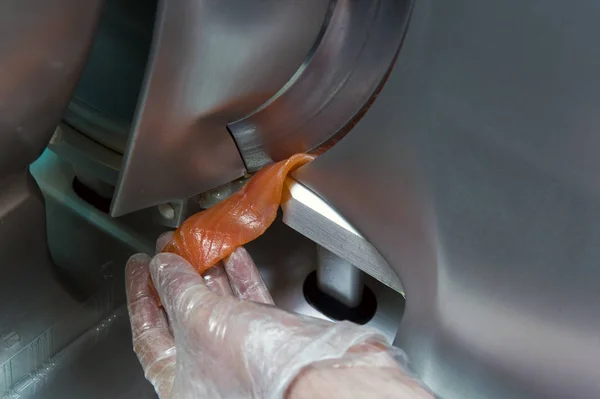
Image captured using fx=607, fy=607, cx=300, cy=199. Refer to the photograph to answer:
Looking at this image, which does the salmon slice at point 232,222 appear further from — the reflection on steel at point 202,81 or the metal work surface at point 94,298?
the metal work surface at point 94,298

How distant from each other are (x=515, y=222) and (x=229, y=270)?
0.97 ft

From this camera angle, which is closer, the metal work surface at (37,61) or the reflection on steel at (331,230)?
the metal work surface at (37,61)

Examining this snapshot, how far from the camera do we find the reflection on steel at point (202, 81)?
1.56ft

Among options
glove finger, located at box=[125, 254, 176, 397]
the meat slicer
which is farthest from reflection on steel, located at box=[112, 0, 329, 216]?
glove finger, located at box=[125, 254, 176, 397]

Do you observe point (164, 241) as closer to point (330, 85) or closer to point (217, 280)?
point (217, 280)

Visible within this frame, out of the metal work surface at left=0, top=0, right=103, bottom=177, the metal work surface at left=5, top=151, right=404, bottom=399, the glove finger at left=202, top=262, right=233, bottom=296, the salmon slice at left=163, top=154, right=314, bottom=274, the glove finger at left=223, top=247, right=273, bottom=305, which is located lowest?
the metal work surface at left=5, top=151, right=404, bottom=399

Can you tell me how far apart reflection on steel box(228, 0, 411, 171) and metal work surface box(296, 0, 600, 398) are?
53 mm

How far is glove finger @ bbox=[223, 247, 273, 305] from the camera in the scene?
0.64 metres

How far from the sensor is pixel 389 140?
21.4 inches

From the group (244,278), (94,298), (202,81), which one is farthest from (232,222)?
(94,298)

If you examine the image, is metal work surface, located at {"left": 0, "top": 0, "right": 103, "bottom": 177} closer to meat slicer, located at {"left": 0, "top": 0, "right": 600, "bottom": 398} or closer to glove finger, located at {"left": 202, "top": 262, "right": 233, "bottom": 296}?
meat slicer, located at {"left": 0, "top": 0, "right": 600, "bottom": 398}

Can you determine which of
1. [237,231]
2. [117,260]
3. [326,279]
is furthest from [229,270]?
[117,260]

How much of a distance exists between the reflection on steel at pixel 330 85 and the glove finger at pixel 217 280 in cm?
12

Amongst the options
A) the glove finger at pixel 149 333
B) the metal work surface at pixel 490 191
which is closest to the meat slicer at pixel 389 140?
the metal work surface at pixel 490 191
